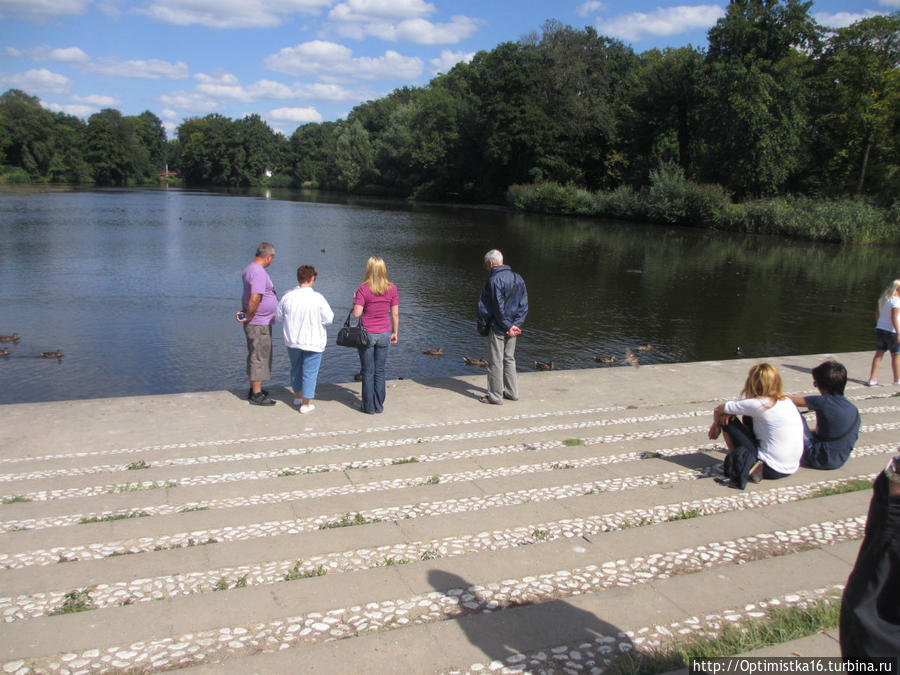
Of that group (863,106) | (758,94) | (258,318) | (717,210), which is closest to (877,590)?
(258,318)

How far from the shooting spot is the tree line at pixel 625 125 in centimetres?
4994

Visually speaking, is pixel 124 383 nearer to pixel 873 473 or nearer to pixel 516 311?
pixel 516 311

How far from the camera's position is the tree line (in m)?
49.9

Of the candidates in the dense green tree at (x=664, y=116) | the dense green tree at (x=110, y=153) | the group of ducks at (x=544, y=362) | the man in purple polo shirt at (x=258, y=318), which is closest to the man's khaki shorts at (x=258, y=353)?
the man in purple polo shirt at (x=258, y=318)

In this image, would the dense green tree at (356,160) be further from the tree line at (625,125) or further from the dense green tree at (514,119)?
the dense green tree at (514,119)

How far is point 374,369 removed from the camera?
26.8 ft

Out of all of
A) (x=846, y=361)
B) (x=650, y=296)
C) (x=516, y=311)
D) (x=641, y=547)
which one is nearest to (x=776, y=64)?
Answer: (x=650, y=296)

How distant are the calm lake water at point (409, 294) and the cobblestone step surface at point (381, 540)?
253 inches

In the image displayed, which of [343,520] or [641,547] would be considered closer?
Answer: [641,547]

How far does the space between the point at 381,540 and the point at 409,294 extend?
18.3m

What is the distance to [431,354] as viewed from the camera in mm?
15227

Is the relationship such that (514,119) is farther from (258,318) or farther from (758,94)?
(258,318)

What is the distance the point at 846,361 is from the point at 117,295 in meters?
19.4

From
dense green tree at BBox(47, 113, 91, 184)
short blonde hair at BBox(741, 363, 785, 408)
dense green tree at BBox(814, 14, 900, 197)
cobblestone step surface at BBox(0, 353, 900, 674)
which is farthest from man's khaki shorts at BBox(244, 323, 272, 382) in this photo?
dense green tree at BBox(47, 113, 91, 184)
